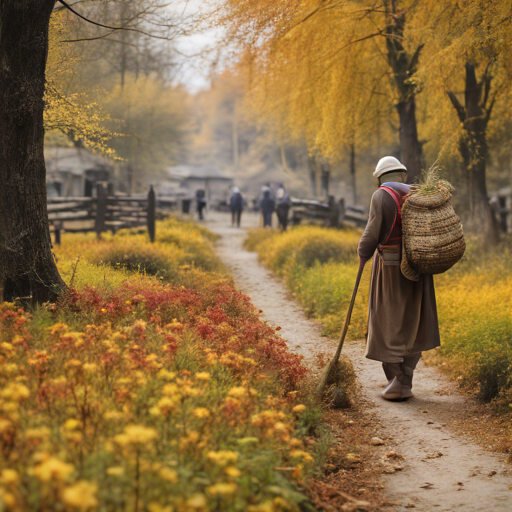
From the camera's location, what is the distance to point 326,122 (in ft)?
42.9

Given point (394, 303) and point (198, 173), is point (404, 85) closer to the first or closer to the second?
point (394, 303)

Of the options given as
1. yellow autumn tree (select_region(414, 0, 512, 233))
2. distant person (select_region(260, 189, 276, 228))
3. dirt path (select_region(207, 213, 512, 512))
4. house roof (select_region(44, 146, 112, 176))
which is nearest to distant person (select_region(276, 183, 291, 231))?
distant person (select_region(260, 189, 276, 228))

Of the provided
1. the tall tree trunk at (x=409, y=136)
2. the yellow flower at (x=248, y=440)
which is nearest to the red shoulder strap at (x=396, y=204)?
the yellow flower at (x=248, y=440)

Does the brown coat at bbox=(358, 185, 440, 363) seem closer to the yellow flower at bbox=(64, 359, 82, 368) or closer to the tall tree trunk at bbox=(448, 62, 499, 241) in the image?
the yellow flower at bbox=(64, 359, 82, 368)

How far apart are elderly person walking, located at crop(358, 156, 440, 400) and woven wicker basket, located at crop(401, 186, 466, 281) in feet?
0.95

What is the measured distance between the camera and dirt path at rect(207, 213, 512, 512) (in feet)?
13.5

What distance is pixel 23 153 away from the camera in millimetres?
5930

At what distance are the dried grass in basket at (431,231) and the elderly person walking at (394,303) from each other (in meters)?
0.26

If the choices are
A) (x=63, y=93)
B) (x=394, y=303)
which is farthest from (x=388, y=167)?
(x=63, y=93)

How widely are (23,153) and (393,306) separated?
12.8 feet

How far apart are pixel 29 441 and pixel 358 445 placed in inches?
117

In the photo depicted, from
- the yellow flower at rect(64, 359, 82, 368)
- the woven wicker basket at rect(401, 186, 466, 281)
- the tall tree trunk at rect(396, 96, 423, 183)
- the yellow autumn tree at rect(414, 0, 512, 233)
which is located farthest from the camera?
the tall tree trunk at rect(396, 96, 423, 183)

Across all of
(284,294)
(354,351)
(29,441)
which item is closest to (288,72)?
(284,294)

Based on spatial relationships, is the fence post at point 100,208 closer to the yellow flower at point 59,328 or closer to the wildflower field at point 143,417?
the wildflower field at point 143,417
